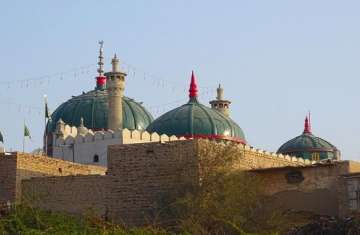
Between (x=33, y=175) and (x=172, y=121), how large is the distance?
7952mm

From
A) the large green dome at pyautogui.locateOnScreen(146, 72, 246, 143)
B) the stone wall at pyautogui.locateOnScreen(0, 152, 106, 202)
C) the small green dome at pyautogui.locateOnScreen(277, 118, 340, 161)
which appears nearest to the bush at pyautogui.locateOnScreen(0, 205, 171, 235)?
the stone wall at pyautogui.locateOnScreen(0, 152, 106, 202)

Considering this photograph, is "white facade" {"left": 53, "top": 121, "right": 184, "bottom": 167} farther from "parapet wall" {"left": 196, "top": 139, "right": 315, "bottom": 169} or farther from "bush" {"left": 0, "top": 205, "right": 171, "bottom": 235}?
"bush" {"left": 0, "top": 205, "right": 171, "bottom": 235}

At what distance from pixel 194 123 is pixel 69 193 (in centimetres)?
916

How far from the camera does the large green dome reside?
33.9 metres

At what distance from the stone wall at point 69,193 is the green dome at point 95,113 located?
15.7m

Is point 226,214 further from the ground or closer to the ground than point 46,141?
closer to the ground

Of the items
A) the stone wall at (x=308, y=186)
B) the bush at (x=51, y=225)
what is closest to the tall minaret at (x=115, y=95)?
the stone wall at (x=308, y=186)

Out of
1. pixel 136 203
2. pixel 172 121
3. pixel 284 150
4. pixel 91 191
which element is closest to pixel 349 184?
pixel 136 203

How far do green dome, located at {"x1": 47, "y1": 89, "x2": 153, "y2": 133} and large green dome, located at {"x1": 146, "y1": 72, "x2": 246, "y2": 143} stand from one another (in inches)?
259

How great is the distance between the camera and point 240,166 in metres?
23.8

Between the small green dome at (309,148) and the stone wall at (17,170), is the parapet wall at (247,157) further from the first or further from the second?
the small green dome at (309,148)

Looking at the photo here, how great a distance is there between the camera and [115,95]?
Answer: 40.5 metres

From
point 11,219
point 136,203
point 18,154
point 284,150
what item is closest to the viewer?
point 11,219

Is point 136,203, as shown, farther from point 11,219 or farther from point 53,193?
point 11,219
